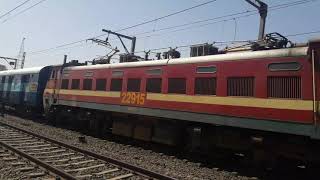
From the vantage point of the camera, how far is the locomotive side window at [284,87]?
35.1 ft

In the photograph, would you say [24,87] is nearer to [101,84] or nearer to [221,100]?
[101,84]

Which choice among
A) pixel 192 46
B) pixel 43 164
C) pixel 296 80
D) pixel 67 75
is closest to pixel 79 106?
pixel 67 75

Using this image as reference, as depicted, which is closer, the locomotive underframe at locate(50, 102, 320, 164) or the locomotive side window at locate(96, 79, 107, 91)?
the locomotive underframe at locate(50, 102, 320, 164)

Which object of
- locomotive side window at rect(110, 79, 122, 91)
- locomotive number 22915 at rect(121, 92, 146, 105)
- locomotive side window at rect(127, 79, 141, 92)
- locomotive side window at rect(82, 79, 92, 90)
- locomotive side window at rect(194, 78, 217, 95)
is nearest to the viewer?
locomotive side window at rect(194, 78, 217, 95)

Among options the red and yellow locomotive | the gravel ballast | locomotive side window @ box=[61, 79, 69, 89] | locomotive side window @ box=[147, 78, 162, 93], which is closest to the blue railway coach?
locomotive side window @ box=[61, 79, 69, 89]

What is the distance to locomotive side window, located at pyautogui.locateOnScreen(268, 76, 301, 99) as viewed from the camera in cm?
1069

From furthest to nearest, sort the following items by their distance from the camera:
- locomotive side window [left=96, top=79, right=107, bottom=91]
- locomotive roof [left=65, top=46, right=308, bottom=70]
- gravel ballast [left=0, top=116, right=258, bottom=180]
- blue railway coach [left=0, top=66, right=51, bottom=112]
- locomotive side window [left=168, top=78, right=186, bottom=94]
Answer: blue railway coach [left=0, top=66, right=51, bottom=112] → locomotive side window [left=96, top=79, right=107, bottom=91] → locomotive side window [left=168, top=78, right=186, bottom=94] → gravel ballast [left=0, top=116, right=258, bottom=180] → locomotive roof [left=65, top=46, right=308, bottom=70]

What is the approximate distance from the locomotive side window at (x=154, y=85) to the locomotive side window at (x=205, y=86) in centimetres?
203

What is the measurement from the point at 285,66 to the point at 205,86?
10.2 feet

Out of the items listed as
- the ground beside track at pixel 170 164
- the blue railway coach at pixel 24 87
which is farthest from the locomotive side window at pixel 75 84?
the blue railway coach at pixel 24 87

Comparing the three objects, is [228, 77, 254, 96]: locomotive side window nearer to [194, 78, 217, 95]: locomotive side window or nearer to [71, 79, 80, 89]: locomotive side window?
[194, 78, 217, 95]: locomotive side window

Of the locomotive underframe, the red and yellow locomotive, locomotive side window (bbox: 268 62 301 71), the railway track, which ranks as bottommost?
the railway track

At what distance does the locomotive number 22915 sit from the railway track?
3.26 metres

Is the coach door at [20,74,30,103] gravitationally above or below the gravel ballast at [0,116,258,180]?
above
